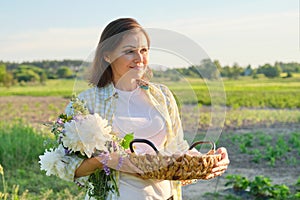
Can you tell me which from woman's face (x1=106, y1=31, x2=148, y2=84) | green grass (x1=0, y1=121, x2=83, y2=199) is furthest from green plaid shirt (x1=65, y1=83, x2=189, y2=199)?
green grass (x1=0, y1=121, x2=83, y2=199)

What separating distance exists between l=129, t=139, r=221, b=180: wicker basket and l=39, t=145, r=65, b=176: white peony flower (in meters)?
0.29

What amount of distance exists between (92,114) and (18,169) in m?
4.65

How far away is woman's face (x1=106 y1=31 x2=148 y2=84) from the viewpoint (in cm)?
204

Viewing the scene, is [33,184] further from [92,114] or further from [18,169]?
[92,114]

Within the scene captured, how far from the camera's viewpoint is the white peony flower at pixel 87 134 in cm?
192

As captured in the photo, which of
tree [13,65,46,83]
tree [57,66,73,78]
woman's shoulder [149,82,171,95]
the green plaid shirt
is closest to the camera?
the green plaid shirt

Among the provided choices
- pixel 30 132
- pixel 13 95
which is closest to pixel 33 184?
pixel 30 132

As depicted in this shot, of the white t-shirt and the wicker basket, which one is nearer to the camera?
the wicker basket

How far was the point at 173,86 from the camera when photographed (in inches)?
91.0

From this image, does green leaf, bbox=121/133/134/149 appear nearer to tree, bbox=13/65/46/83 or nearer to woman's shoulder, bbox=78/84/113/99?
woman's shoulder, bbox=78/84/113/99

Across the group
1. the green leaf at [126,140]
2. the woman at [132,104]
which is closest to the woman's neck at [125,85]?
the woman at [132,104]

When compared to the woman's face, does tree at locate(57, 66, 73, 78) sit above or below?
above

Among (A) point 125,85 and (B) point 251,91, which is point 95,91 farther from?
(B) point 251,91

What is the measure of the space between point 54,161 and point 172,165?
0.46 metres
